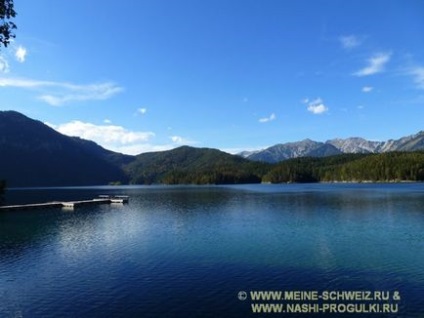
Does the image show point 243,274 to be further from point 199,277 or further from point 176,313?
point 176,313

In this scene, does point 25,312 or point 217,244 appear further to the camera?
point 217,244

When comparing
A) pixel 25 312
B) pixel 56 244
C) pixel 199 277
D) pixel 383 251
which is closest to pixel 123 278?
pixel 199 277

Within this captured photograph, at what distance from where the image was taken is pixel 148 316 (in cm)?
→ 2823

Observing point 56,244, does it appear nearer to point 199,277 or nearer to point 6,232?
point 6,232

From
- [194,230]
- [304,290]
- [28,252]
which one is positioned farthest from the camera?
[194,230]

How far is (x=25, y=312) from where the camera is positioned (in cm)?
2984

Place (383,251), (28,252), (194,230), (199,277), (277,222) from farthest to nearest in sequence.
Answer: (277,222)
(194,230)
(28,252)
(383,251)
(199,277)

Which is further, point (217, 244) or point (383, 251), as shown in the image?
point (217, 244)

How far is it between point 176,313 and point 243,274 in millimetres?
11890

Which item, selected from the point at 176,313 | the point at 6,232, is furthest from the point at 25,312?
the point at 6,232

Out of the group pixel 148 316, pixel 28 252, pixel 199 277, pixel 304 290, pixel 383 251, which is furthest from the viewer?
pixel 28 252

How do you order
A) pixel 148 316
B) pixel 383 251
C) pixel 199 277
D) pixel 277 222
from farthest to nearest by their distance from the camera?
1. pixel 277 222
2. pixel 383 251
3. pixel 199 277
4. pixel 148 316

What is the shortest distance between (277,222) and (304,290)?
4727 cm

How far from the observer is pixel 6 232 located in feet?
245
